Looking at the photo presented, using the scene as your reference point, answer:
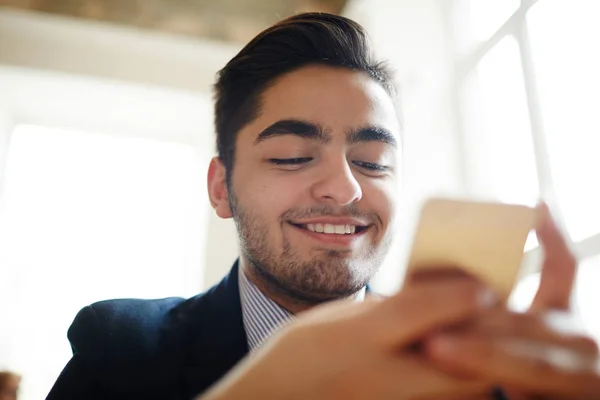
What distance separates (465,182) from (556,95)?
0.44m

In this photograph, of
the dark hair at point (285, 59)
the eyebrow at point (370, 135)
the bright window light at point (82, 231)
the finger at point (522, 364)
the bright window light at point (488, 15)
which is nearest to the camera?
the finger at point (522, 364)

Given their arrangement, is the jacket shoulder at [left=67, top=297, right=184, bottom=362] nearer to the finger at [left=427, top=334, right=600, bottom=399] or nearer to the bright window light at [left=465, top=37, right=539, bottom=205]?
the finger at [left=427, top=334, right=600, bottom=399]

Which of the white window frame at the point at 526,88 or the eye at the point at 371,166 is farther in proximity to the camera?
the white window frame at the point at 526,88

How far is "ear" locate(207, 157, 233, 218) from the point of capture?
100 centimetres

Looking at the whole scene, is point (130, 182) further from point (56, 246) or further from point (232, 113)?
point (232, 113)

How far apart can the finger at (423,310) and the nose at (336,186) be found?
45 centimetres

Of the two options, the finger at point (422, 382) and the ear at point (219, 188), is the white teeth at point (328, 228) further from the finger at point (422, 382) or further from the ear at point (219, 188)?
the finger at point (422, 382)

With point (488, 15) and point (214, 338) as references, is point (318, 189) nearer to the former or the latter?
point (214, 338)

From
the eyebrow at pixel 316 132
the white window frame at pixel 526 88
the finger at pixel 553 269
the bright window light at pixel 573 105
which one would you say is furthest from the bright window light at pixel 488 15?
the finger at pixel 553 269

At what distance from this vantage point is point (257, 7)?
2123 mm

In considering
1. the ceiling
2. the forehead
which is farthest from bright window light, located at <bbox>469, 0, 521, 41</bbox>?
the forehead

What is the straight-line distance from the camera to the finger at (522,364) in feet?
0.89

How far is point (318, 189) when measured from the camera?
76cm

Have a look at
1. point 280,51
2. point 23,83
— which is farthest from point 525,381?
point 23,83
